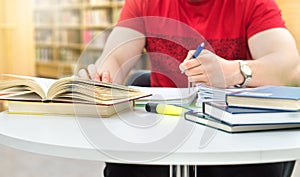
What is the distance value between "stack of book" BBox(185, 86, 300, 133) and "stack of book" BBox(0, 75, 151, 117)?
234mm

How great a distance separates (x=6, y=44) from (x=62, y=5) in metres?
2.31

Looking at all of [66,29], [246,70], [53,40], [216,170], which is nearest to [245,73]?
[246,70]

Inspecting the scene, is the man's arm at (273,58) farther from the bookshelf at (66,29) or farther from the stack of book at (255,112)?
the bookshelf at (66,29)

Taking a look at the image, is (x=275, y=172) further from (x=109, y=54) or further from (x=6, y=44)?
(x=6, y=44)

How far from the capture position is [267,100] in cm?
86

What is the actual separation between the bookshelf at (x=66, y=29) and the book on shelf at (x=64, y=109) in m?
4.59

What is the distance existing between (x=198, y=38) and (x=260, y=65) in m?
0.28

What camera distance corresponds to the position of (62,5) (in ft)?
21.3

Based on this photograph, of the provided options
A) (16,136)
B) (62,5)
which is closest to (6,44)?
(62,5)

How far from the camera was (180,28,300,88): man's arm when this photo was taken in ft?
3.61

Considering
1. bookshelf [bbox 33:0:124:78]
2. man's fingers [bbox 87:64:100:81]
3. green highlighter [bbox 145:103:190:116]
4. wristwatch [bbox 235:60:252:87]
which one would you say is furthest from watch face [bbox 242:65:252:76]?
bookshelf [bbox 33:0:124:78]

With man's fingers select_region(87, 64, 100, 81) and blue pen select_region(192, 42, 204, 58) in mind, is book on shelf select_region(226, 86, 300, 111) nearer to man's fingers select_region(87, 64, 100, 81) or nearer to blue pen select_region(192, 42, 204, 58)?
blue pen select_region(192, 42, 204, 58)

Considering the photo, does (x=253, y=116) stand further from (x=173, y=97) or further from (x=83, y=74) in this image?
(x=83, y=74)

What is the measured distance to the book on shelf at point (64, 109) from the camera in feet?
3.23
